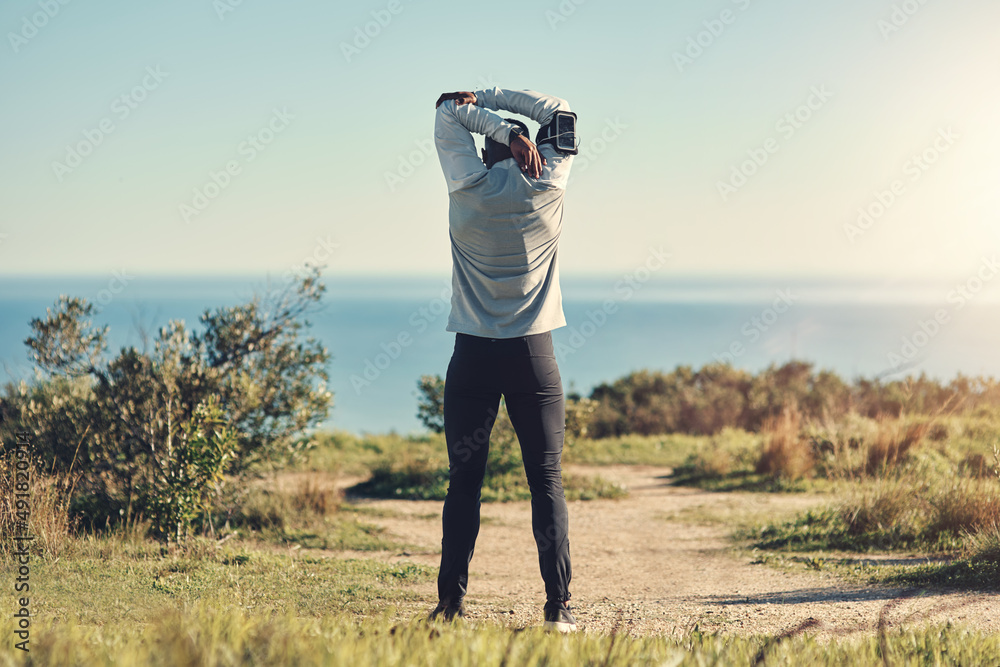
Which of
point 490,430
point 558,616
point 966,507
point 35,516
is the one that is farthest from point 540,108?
point 966,507

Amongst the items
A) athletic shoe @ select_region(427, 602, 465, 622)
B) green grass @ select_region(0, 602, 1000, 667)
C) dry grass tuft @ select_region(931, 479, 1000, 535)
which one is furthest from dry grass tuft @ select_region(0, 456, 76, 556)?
dry grass tuft @ select_region(931, 479, 1000, 535)

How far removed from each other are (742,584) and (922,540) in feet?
5.96

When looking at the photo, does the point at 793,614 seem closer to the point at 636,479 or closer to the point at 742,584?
the point at 742,584

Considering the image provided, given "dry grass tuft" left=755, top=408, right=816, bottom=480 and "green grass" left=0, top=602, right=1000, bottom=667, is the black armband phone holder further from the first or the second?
"dry grass tuft" left=755, top=408, right=816, bottom=480

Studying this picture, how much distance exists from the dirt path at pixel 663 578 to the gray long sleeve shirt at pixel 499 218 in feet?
4.51

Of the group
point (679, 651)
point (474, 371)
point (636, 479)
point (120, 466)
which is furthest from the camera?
point (636, 479)

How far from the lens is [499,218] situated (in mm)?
3299

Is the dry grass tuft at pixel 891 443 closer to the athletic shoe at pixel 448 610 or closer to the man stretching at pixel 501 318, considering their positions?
the man stretching at pixel 501 318

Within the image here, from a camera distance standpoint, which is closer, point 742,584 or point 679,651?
point 679,651

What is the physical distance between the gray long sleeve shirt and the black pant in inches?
4.4

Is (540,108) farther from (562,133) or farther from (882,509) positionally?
(882,509)

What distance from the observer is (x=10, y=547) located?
16.0 ft

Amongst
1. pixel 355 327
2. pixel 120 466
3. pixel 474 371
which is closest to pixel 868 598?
pixel 474 371

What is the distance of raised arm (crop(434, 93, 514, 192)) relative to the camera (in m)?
3.26
